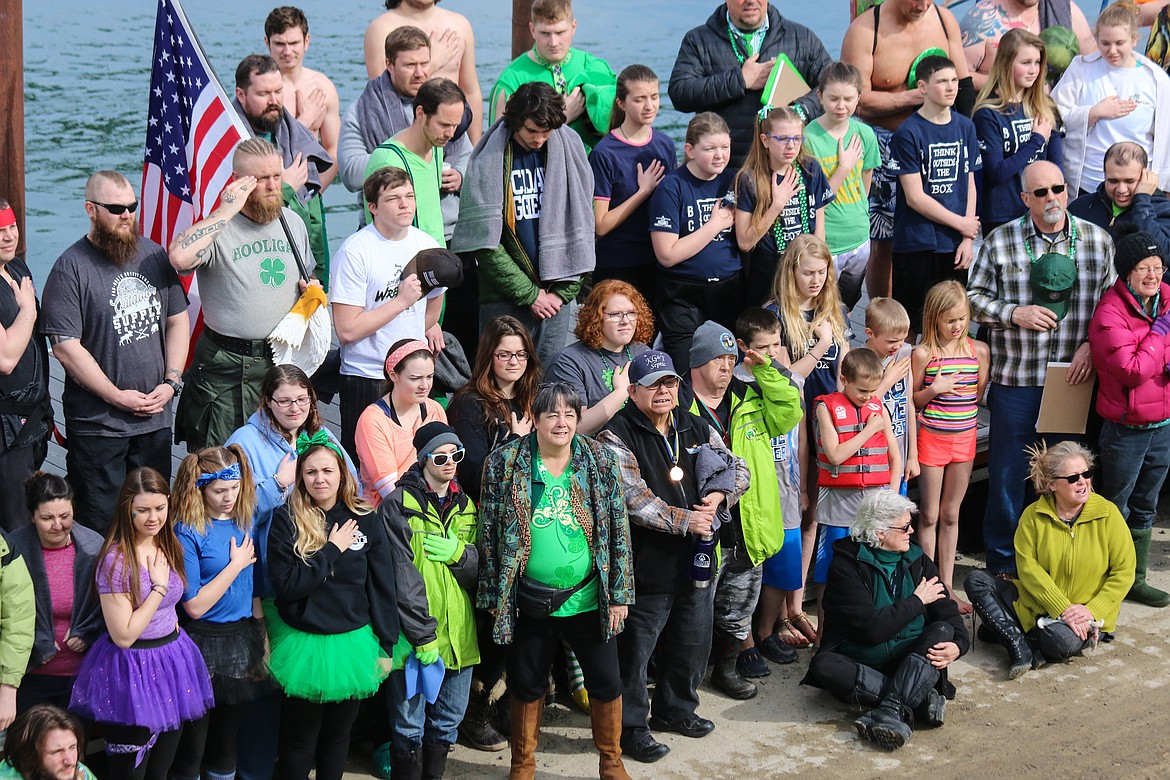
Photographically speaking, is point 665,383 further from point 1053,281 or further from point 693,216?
point 1053,281

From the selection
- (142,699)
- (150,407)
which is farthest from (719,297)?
(142,699)

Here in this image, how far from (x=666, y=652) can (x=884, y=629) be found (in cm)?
110

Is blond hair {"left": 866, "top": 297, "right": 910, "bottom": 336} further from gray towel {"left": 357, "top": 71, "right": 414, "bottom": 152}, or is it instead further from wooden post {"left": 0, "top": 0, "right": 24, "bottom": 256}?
wooden post {"left": 0, "top": 0, "right": 24, "bottom": 256}

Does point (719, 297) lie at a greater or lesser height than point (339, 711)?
greater

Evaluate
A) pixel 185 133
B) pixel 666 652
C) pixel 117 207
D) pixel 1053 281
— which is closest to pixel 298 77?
pixel 185 133

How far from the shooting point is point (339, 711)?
247 inches

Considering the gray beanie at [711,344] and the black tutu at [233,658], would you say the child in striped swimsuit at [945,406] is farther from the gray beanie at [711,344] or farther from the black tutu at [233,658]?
the black tutu at [233,658]

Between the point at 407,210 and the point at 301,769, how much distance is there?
272 cm

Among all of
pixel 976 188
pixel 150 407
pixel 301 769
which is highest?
pixel 976 188

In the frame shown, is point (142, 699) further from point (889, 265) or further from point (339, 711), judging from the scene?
point (889, 265)

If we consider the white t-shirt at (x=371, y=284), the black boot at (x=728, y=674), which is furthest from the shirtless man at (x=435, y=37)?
the black boot at (x=728, y=674)

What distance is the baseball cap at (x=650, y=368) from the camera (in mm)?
6699

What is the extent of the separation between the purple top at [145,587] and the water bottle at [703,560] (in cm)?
236

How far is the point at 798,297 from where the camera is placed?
7.93m
